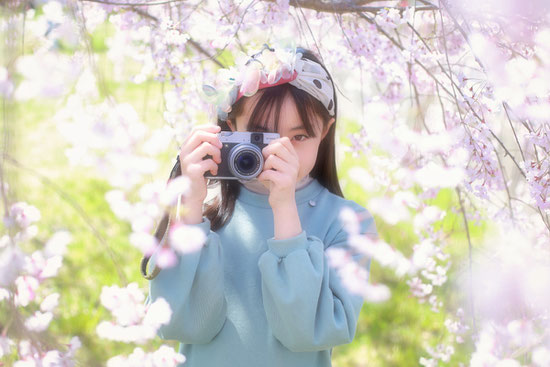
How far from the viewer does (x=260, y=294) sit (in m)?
0.96

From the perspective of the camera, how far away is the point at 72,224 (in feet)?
8.01

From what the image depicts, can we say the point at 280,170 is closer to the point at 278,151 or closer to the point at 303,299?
the point at 278,151

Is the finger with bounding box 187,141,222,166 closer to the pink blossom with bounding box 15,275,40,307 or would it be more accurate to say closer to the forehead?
the forehead

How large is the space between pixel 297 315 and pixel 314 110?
1.21 feet

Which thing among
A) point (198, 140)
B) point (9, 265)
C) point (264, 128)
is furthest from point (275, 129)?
point (9, 265)

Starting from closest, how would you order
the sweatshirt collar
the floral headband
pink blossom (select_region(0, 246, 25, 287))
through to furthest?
pink blossom (select_region(0, 246, 25, 287)), the floral headband, the sweatshirt collar

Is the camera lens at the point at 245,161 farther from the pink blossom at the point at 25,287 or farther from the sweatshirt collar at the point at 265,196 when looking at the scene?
the pink blossom at the point at 25,287

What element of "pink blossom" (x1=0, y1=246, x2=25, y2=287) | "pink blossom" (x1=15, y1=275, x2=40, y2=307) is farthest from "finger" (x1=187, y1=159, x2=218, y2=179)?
"pink blossom" (x1=15, y1=275, x2=40, y2=307)

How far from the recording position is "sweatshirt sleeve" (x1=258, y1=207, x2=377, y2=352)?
84 cm

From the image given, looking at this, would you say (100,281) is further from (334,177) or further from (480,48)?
(480,48)

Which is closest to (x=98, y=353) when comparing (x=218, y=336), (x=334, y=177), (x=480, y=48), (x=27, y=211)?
(x=27, y=211)

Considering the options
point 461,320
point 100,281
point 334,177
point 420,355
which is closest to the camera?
point 334,177

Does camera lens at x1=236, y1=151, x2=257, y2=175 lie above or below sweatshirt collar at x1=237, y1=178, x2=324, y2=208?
above

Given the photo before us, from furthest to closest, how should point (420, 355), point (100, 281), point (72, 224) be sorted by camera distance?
1. point (72, 224)
2. point (100, 281)
3. point (420, 355)
